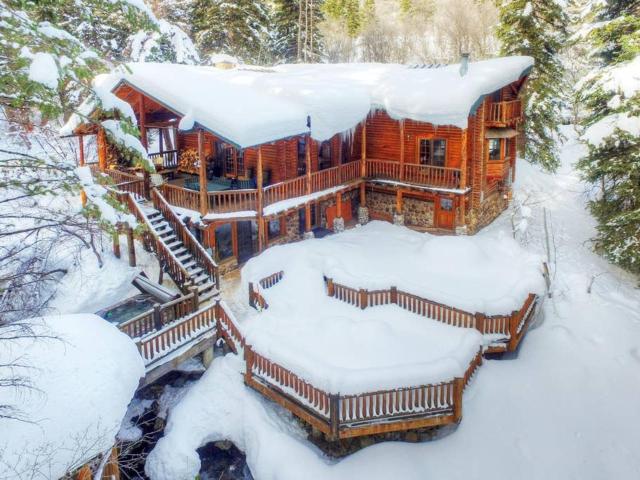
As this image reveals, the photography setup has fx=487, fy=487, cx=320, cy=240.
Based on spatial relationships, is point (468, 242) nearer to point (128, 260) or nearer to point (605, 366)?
point (605, 366)

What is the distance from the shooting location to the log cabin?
18.7m

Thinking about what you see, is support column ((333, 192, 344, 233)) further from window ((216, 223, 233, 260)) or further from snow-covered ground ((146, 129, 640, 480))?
snow-covered ground ((146, 129, 640, 480))

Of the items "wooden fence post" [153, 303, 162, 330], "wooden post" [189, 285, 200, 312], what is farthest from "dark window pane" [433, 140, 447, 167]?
"wooden fence post" [153, 303, 162, 330]

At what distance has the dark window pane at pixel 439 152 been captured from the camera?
22.9 meters

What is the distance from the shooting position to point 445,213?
23.0 metres

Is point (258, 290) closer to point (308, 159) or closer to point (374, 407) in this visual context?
point (374, 407)

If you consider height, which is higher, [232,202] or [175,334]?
[232,202]

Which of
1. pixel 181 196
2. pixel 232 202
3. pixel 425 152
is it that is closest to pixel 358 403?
pixel 232 202

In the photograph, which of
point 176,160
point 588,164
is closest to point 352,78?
point 176,160

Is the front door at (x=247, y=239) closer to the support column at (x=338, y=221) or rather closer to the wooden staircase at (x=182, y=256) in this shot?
the wooden staircase at (x=182, y=256)

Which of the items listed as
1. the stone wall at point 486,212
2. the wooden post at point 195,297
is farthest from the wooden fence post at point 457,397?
the stone wall at point 486,212

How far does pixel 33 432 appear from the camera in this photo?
849 centimetres

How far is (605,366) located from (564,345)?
1.25m

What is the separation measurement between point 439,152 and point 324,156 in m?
5.50
